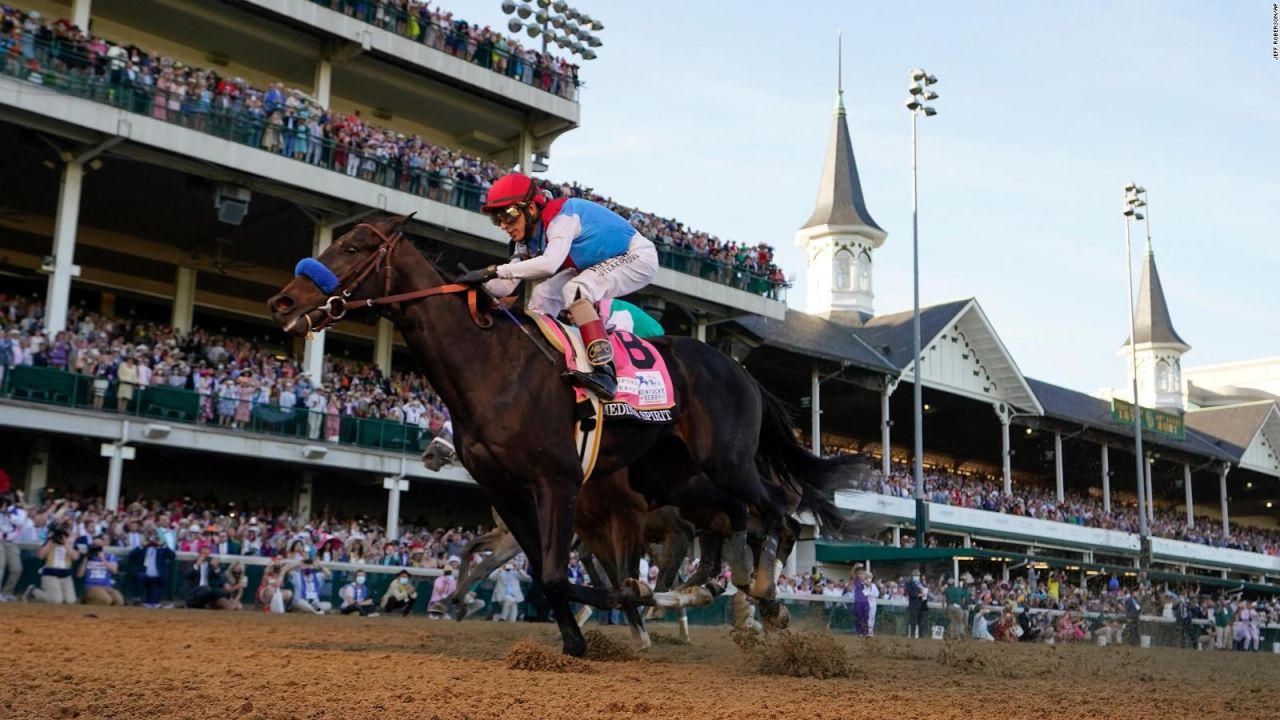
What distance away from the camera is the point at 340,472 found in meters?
25.4

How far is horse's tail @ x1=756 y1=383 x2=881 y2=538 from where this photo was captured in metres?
9.80

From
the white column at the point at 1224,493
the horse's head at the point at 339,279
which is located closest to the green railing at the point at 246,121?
the horse's head at the point at 339,279

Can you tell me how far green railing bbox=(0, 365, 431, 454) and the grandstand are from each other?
41 mm

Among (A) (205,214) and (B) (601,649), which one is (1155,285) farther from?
(B) (601,649)

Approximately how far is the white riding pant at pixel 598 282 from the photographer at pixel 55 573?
10175 millimetres

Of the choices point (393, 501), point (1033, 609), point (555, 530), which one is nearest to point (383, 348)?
point (393, 501)

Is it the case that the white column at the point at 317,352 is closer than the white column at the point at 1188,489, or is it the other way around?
the white column at the point at 317,352

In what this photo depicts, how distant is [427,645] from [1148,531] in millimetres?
41398

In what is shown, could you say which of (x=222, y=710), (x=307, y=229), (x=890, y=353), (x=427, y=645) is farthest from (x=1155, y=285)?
(x=222, y=710)

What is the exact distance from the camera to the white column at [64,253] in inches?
837

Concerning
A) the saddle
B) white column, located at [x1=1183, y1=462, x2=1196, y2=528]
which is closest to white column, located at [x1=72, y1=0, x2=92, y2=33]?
the saddle

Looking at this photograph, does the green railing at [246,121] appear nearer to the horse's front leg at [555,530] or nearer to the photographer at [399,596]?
the photographer at [399,596]

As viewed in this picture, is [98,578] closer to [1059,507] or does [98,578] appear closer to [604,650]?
[604,650]

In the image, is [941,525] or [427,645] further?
[941,525]
